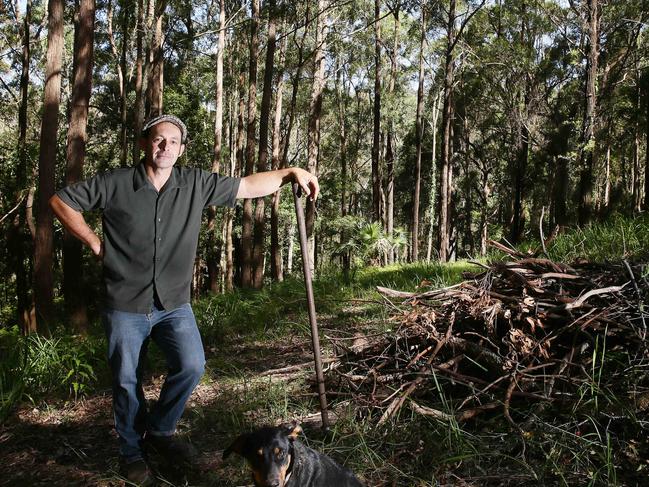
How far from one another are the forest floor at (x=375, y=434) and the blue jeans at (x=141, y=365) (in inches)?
10.7

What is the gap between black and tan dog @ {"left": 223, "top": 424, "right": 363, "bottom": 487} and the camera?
1958mm

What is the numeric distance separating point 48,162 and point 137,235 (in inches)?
269

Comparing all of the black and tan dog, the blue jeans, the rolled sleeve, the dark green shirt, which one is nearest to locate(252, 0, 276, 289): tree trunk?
the blue jeans

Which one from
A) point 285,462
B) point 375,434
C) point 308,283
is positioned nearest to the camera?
point 285,462

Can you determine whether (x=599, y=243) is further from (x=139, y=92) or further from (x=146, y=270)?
(x=139, y=92)

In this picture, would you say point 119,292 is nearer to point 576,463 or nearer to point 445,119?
point 576,463

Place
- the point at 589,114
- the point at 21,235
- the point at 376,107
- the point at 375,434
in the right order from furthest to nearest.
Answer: the point at 376,107
the point at 21,235
the point at 589,114
the point at 375,434

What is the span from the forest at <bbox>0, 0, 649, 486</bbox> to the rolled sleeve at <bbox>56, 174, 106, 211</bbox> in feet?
6.88

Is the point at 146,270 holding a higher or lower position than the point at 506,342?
higher

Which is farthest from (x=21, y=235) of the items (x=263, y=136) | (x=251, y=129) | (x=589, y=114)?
(x=589, y=114)

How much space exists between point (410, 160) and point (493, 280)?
30574 mm

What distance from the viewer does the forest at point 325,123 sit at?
8.50 meters

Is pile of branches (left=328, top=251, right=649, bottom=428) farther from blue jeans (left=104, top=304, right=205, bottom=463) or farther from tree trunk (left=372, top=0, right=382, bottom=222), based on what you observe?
tree trunk (left=372, top=0, right=382, bottom=222)

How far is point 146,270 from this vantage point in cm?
278
